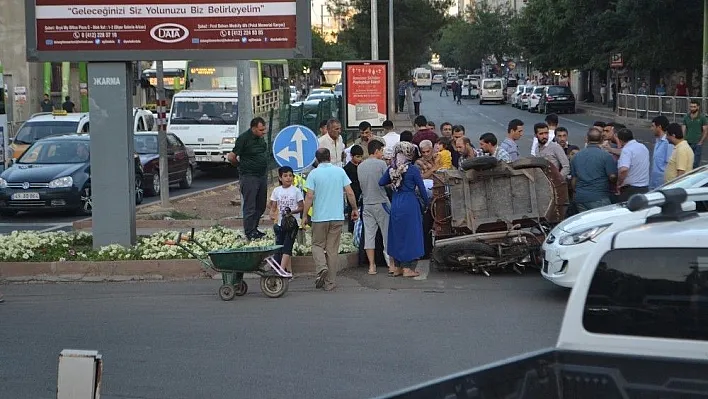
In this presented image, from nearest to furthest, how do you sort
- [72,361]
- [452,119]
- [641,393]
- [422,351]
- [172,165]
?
[641,393]
[72,361]
[422,351]
[172,165]
[452,119]

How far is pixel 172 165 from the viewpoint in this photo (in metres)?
25.6

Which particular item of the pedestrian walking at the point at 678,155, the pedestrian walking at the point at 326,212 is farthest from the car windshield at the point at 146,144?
the pedestrian walking at the point at 678,155

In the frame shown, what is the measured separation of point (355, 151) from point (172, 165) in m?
12.6

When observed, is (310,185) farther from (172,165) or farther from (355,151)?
(172,165)

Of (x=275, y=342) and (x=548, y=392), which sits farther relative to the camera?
(x=275, y=342)

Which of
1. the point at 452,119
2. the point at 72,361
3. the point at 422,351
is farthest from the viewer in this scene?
the point at 452,119

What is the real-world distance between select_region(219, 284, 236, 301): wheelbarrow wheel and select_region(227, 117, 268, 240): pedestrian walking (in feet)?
11.7

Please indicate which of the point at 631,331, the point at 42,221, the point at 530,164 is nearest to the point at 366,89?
the point at 42,221

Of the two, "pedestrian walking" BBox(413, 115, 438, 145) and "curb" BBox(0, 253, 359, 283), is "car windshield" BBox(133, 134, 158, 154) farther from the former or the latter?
"curb" BBox(0, 253, 359, 283)

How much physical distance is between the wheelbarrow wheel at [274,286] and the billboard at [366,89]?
43.0 ft

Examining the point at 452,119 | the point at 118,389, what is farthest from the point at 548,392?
the point at 452,119

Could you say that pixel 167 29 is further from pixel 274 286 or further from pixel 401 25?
pixel 401 25

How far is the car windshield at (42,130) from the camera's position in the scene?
2661 cm

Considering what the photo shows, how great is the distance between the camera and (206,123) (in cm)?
3003
